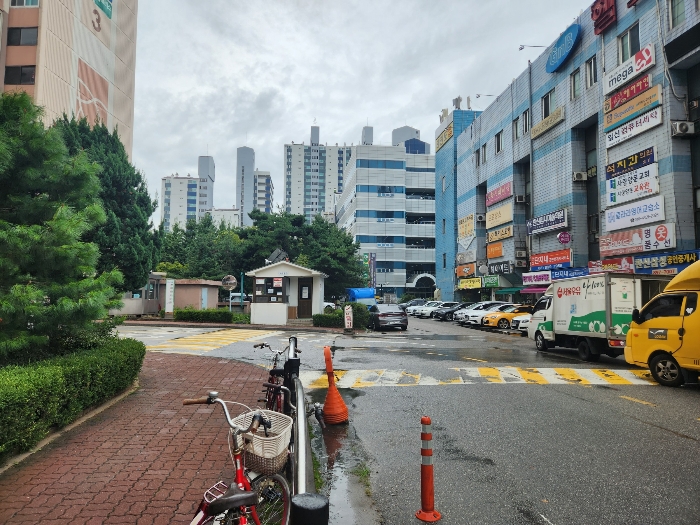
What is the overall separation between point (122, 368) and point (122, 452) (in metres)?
2.80

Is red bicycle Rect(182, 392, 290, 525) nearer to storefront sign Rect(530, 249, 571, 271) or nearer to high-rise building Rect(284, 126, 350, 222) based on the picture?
storefront sign Rect(530, 249, 571, 271)

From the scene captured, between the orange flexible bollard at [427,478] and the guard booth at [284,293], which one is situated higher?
the guard booth at [284,293]

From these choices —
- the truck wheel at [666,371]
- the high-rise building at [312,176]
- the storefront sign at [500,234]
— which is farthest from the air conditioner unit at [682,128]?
the high-rise building at [312,176]

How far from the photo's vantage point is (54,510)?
4109 mm

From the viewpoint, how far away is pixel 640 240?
82.0 feet

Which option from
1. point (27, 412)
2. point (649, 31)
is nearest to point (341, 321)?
point (649, 31)

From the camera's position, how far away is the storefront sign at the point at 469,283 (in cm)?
4741

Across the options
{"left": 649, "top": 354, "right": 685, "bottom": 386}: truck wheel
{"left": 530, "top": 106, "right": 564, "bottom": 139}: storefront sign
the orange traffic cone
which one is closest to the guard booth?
{"left": 530, "top": 106, "right": 564, "bottom": 139}: storefront sign

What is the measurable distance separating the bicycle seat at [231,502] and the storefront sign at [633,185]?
26.1 metres

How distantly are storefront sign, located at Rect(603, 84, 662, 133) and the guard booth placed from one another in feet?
59.6

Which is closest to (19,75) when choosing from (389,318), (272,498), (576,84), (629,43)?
(389,318)

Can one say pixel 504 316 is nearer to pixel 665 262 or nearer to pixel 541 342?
pixel 665 262

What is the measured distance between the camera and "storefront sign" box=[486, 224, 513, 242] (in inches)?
1658

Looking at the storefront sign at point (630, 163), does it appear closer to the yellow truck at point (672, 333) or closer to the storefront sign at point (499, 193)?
the storefront sign at point (499, 193)
